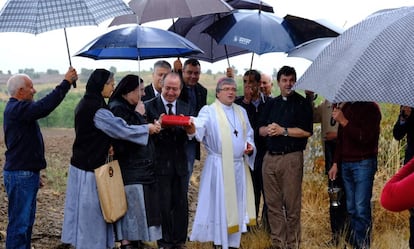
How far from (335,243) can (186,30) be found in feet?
10.1

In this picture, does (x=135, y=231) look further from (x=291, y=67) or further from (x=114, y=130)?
(x=291, y=67)

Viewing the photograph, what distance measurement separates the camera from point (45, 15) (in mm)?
5504

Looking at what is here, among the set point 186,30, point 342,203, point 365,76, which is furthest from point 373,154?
point 186,30

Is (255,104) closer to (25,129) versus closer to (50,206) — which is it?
(25,129)

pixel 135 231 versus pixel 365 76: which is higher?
pixel 365 76

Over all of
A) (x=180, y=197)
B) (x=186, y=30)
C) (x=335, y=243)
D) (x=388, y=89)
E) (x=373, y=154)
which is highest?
(x=186, y=30)

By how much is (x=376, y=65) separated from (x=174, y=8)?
309 centimetres

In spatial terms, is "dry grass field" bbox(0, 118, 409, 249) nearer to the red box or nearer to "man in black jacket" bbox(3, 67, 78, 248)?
"man in black jacket" bbox(3, 67, 78, 248)

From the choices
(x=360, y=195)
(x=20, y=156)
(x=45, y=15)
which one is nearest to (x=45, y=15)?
(x=45, y=15)

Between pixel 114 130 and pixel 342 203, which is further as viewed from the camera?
pixel 342 203

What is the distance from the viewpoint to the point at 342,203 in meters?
7.09

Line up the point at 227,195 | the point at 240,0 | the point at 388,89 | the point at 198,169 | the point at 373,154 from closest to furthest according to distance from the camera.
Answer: the point at 388,89 < the point at 373,154 < the point at 227,195 < the point at 240,0 < the point at 198,169

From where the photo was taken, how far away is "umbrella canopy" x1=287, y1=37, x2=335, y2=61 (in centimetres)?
654

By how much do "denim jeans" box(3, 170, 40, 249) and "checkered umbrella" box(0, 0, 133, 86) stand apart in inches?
52.6
